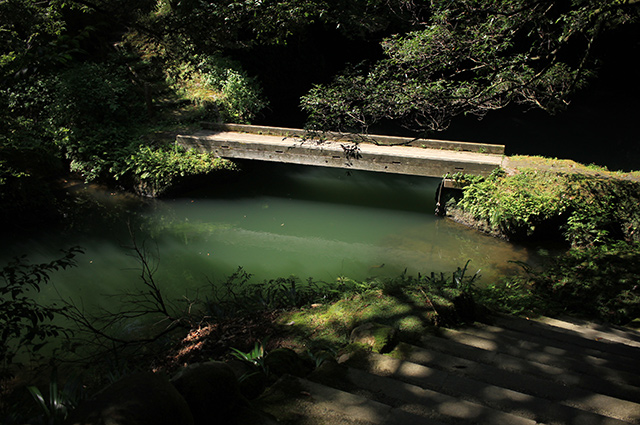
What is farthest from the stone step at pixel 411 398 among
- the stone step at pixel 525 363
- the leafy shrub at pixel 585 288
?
the leafy shrub at pixel 585 288

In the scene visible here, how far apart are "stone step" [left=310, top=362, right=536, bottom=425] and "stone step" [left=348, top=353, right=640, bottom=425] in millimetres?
98

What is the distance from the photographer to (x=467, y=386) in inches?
89.3

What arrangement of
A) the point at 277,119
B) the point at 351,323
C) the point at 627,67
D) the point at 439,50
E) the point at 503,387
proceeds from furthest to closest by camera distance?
the point at 627,67, the point at 277,119, the point at 439,50, the point at 351,323, the point at 503,387

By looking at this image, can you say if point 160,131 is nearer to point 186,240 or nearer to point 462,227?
point 186,240

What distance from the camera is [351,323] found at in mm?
3631

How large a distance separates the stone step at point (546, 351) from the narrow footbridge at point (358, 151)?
18.1ft

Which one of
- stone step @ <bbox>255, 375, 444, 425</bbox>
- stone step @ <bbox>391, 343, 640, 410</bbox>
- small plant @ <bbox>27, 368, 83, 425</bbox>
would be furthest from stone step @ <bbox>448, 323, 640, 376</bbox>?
small plant @ <bbox>27, 368, 83, 425</bbox>

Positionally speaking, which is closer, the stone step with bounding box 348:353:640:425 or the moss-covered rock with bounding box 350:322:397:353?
the stone step with bounding box 348:353:640:425

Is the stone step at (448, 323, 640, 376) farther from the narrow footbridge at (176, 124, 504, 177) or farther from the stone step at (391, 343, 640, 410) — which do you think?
the narrow footbridge at (176, 124, 504, 177)

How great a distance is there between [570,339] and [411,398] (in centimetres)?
210

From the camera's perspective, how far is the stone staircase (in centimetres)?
192

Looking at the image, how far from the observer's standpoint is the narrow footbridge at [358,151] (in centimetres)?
902

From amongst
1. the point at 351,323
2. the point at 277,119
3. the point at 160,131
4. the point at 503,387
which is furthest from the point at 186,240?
the point at 277,119

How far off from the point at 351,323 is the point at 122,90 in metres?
10.3
